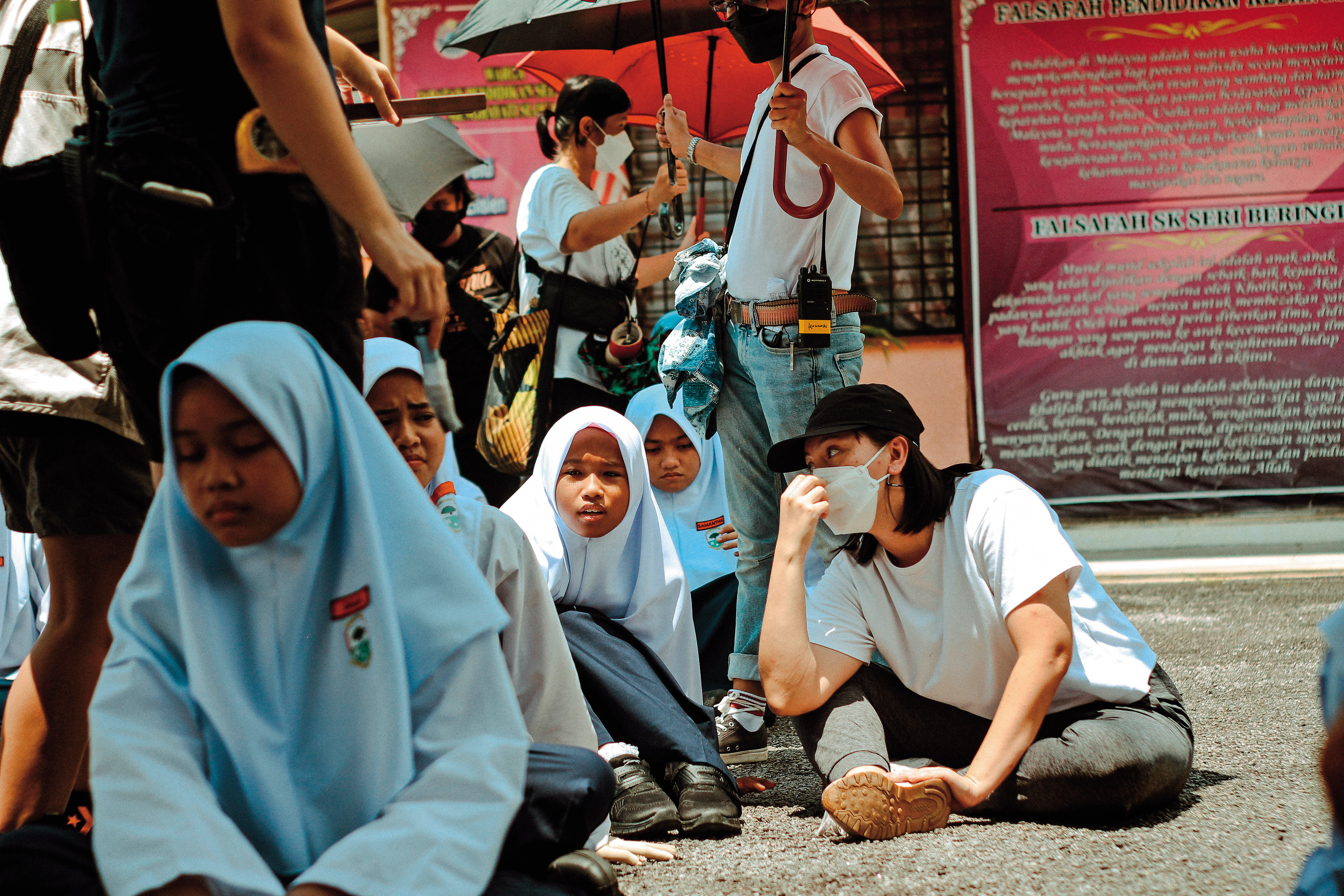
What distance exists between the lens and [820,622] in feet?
9.11

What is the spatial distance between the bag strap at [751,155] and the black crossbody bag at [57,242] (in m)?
1.72

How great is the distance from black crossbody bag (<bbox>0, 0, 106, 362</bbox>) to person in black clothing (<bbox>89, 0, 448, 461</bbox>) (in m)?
0.05

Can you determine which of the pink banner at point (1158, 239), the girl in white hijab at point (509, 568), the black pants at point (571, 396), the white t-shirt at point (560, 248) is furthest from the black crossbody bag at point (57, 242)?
the pink banner at point (1158, 239)

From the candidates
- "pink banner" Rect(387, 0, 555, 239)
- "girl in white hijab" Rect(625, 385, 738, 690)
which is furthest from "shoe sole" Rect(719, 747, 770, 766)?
"pink banner" Rect(387, 0, 555, 239)

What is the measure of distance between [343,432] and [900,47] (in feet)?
18.0

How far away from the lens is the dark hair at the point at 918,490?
A: 2.67m

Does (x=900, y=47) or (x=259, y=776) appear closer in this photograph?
(x=259, y=776)

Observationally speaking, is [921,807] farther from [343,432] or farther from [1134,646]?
[343,432]

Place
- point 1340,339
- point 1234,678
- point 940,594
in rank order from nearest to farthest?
1. point 940,594
2. point 1234,678
3. point 1340,339

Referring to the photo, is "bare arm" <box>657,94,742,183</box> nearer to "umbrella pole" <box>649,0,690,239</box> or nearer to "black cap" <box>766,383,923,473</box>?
"umbrella pole" <box>649,0,690,239</box>

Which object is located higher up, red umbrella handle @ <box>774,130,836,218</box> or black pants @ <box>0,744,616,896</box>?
red umbrella handle @ <box>774,130,836,218</box>

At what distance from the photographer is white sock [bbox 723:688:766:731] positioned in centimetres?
316

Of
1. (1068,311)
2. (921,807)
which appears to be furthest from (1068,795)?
(1068,311)

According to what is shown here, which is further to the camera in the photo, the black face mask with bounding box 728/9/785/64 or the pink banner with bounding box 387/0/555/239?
the pink banner with bounding box 387/0/555/239
